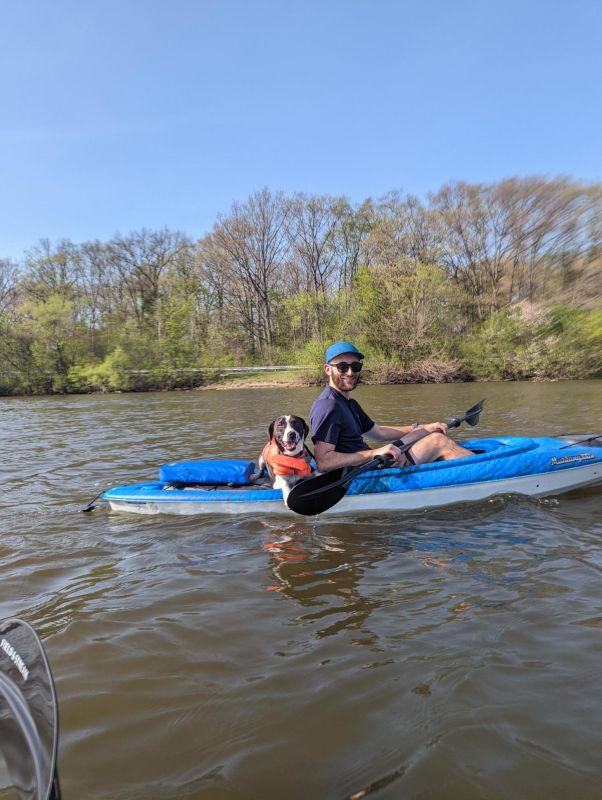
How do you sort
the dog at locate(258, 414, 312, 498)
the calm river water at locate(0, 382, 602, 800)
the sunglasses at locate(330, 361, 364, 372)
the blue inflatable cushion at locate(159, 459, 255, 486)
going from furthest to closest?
the blue inflatable cushion at locate(159, 459, 255, 486)
the sunglasses at locate(330, 361, 364, 372)
the dog at locate(258, 414, 312, 498)
the calm river water at locate(0, 382, 602, 800)

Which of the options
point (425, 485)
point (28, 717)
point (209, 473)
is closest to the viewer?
point (28, 717)

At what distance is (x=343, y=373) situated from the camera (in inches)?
217

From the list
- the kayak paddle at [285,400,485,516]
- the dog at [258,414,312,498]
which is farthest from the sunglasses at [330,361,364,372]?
the kayak paddle at [285,400,485,516]

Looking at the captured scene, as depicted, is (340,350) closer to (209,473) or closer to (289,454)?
(289,454)

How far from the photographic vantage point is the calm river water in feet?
7.13

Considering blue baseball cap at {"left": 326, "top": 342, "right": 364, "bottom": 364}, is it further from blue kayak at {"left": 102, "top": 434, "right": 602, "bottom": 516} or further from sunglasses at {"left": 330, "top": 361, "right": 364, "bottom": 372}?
blue kayak at {"left": 102, "top": 434, "right": 602, "bottom": 516}

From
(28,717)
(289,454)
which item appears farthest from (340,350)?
(28,717)

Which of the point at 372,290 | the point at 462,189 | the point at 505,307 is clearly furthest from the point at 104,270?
the point at 505,307

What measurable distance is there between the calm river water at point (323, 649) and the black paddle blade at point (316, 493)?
10.7 inches

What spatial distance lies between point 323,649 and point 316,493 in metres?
2.18

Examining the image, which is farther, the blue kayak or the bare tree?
the bare tree

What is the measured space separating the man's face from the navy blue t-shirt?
87 mm

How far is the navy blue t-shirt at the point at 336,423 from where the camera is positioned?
17.8 ft

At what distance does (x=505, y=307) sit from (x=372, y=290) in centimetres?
856
